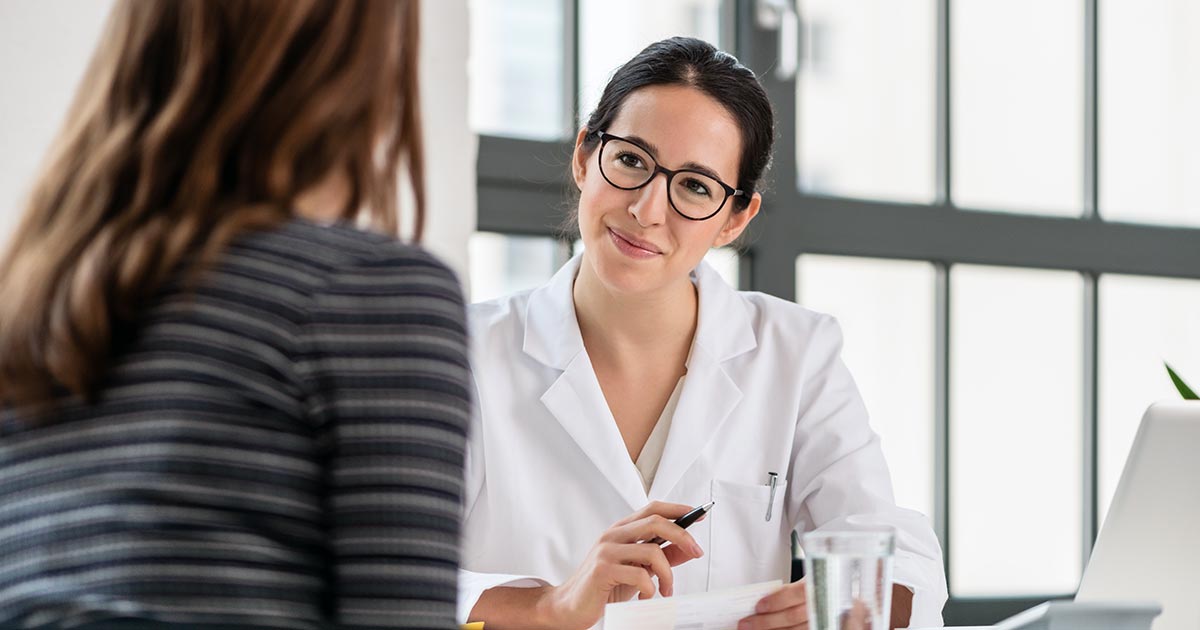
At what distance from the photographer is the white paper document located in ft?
4.20

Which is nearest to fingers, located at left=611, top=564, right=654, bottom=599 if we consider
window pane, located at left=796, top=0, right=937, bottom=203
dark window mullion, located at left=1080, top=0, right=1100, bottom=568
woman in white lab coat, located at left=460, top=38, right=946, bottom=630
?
woman in white lab coat, located at left=460, top=38, right=946, bottom=630

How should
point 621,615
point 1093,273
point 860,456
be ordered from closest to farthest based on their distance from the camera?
point 621,615
point 860,456
point 1093,273

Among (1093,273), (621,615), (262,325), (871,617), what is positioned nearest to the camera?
(262,325)

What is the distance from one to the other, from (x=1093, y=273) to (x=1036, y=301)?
17 cm

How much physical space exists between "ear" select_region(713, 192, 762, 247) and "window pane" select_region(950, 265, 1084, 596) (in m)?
1.31

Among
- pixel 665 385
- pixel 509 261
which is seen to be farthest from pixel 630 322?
pixel 509 261

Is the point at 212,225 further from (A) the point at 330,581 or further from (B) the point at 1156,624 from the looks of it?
(B) the point at 1156,624

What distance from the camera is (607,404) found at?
1.96 m

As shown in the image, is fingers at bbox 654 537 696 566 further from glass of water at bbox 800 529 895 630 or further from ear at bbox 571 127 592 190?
ear at bbox 571 127 592 190

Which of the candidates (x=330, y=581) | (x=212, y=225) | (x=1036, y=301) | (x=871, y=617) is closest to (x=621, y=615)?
(x=871, y=617)

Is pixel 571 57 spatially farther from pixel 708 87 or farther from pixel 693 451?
pixel 693 451

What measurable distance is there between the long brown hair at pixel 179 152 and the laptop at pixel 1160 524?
0.83 meters

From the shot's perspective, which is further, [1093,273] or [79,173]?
[1093,273]

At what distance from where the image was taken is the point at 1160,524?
130 centimetres
